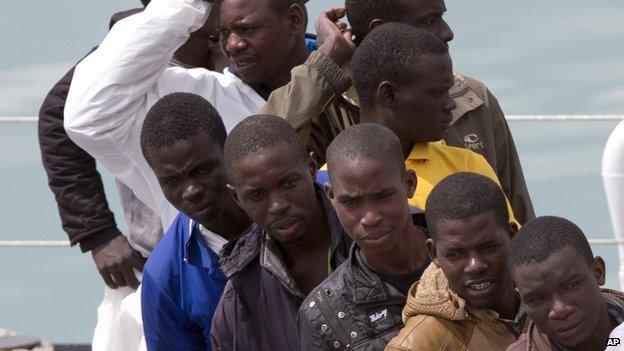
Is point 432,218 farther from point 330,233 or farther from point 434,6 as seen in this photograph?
point 434,6

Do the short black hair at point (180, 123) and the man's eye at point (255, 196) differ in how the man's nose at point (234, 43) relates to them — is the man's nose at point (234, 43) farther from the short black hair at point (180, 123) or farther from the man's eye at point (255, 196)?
the man's eye at point (255, 196)

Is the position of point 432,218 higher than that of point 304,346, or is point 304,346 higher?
point 432,218

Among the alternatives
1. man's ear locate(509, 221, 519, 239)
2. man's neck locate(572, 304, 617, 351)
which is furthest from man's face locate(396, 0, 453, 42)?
man's neck locate(572, 304, 617, 351)

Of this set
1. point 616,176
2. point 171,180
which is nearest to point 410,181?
point 171,180

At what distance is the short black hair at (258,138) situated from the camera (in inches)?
203

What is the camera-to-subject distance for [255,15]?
5.95 metres

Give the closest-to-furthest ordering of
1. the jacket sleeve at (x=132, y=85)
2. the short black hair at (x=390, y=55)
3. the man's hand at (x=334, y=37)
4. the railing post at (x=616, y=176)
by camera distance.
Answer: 1. the short black hair at (x=390, y=55)
2. the man's hand at (x=334, y=37)
3. the jacket sleeve at (x=132, y=85)
4. the railing post at (x=616, y=176)

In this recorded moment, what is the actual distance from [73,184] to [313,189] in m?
1.85

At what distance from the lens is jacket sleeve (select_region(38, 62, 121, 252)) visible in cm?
671

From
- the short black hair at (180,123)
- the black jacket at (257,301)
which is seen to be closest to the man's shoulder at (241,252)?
the black jacket at (257,301)

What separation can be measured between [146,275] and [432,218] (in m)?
1.11

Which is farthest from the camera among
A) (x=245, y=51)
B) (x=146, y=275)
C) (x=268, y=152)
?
(x=245, y=51)

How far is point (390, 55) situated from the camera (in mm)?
5422

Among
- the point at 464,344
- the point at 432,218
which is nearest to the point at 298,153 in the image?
the point at 432,218
